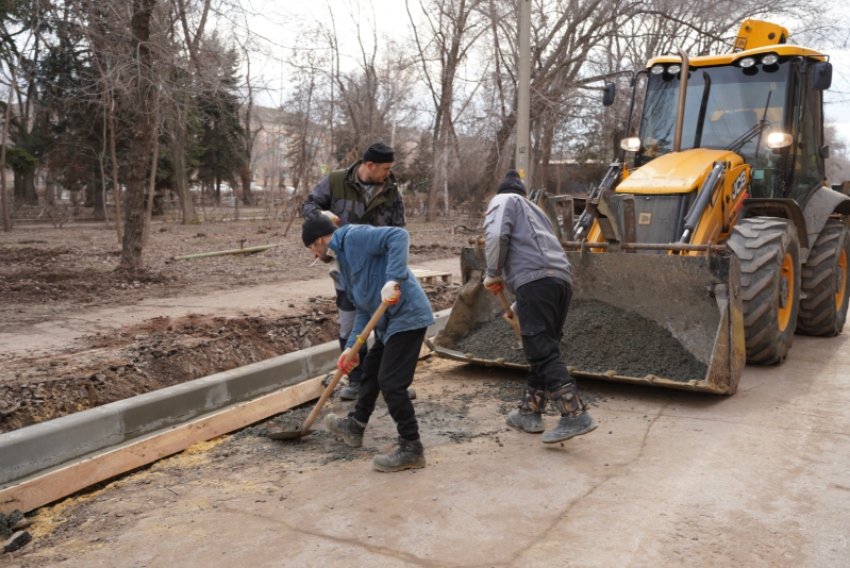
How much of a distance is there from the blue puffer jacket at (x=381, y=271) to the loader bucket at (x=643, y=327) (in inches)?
74.2

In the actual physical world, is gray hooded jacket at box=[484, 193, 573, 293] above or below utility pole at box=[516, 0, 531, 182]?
below

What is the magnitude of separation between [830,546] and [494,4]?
19707 mm

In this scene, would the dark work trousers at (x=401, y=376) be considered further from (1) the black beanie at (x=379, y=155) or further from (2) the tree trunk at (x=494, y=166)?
(2) the tree trunk at (x=494, y=166)

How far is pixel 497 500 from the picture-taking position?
350cm

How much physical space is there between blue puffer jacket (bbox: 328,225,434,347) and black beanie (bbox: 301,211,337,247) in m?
0.07

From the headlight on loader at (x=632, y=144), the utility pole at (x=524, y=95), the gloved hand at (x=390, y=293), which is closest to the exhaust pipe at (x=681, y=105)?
the headlight on loader at (x=632, y=144)

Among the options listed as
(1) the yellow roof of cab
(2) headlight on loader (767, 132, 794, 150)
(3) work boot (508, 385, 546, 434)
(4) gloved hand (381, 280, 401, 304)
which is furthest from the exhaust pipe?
(4) gloved hand (381, 280, 401, 304)

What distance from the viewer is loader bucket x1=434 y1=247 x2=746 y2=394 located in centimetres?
518

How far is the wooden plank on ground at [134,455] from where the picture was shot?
3.50m

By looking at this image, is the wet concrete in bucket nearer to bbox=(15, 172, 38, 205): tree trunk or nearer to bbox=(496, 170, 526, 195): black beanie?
bbox=(496, 170, 526, 195): black beanie

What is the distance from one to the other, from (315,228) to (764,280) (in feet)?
12.5

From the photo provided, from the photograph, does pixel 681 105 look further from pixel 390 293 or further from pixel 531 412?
pixel 390 293

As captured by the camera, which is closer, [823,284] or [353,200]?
[353,200]

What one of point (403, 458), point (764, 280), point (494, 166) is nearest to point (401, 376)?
point (403, 458)
